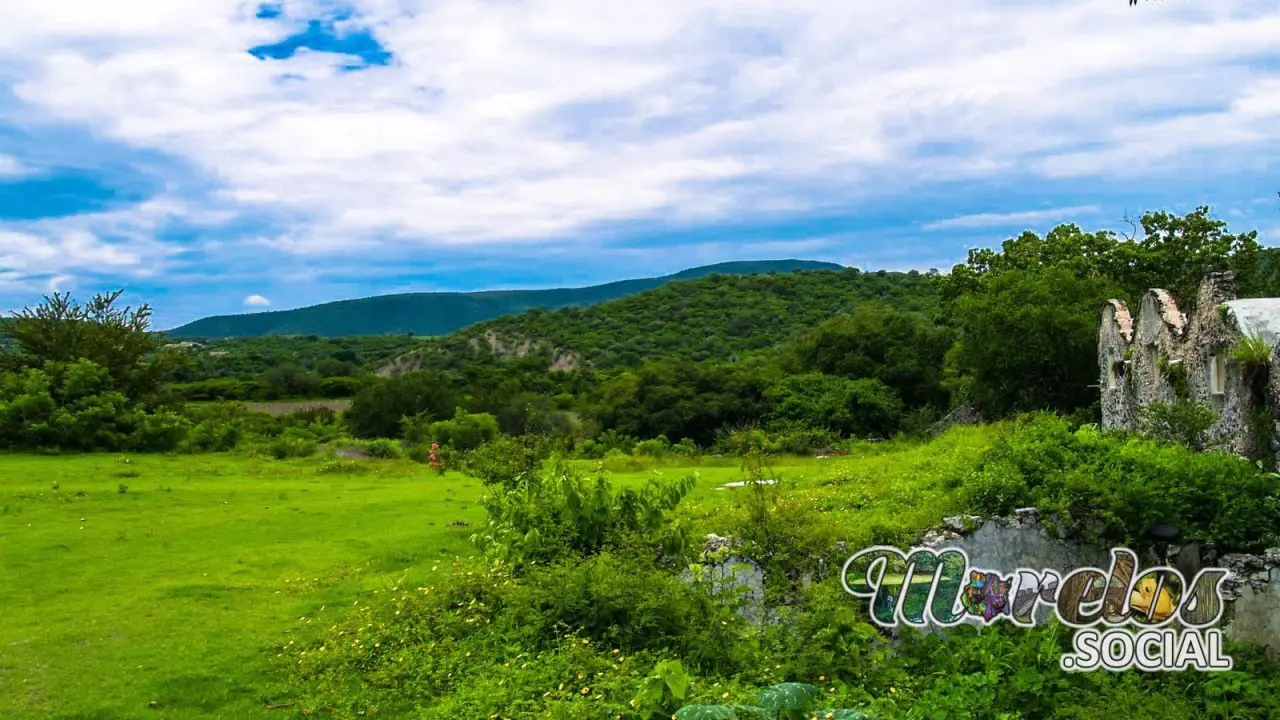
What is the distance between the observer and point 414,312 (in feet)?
546

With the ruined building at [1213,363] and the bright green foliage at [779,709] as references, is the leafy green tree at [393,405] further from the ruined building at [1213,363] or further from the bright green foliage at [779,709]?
the bright green foliage at [779,709]

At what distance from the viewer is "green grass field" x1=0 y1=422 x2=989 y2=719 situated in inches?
324

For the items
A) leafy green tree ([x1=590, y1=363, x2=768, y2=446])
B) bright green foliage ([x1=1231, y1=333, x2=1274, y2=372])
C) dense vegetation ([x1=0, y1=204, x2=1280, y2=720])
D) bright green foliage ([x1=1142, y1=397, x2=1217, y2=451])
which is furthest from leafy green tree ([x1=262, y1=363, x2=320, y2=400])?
bright green foliage ([x1=1231, y1=333, x2=1274, y2=372])

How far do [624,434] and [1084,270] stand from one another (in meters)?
20.1

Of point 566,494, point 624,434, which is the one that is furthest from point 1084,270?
point 566,494

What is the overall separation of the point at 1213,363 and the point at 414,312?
16105cm

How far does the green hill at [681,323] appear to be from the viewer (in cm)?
8103

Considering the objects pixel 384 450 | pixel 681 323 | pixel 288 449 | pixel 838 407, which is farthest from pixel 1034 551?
pixel 681 323

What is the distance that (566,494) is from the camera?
10.2 meters

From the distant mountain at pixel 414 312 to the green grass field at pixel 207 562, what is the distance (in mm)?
120135

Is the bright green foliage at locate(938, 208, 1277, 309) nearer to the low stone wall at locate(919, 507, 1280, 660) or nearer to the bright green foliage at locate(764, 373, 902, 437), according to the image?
the bright green foliage at locate(764, 373, 902, 437)

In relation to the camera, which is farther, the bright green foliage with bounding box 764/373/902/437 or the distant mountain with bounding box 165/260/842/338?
the distant mountain with bounding box 165/260/842/338

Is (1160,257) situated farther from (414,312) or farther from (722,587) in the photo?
(414,312)

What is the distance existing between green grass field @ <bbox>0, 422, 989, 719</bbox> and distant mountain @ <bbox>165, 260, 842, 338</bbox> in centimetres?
12014
